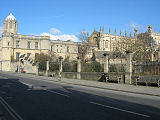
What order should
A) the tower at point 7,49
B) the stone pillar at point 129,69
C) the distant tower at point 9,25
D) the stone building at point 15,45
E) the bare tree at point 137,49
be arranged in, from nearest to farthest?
the stone pillar at point 129,69 < the bare tree at point 137,49 < the tower at point 7,49 < the stone building at point 15,45 < the distant tower at point 9,25

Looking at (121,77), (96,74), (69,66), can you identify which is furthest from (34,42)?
(121,77)

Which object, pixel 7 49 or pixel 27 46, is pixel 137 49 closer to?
pixel 27 46

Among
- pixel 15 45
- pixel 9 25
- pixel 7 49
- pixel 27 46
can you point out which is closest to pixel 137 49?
pixel 27 46

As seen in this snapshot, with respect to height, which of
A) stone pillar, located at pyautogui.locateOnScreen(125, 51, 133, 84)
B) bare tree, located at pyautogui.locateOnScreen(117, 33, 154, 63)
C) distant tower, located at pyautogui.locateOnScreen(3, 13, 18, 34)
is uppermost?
distant tower, located at pyautogui.locateOnScreen(3, 13, 18, 34)

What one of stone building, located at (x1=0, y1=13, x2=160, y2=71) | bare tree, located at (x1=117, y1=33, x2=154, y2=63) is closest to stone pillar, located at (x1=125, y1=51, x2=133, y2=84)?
bare tree, located at (x1=117, y1=33, x2=154, y2=63)

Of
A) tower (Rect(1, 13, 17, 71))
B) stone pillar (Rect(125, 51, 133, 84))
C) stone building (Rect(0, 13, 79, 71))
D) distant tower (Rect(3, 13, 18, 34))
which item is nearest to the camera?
stone pillar (Rect(125, 51, 133, 84))

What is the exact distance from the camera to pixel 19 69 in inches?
2141

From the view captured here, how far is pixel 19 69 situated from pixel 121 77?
1580 inches

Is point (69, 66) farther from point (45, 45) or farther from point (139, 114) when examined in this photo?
point (45, 45)

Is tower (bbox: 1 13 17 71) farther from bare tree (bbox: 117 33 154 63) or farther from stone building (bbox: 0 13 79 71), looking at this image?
bare tree (bbox: 117 33 154 63)

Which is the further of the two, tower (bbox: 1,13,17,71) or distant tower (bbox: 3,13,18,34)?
distant tower (bbox: 3,13,18,34)

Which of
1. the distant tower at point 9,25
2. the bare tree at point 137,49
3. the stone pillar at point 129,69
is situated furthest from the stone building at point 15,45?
the stone pillar at point 129,69

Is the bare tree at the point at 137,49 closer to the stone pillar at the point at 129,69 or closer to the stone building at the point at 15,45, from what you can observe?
the stone pillar at the point at 129,69

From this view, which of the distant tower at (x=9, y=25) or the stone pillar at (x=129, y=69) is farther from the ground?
the distant tower at (x=9, y=25)
